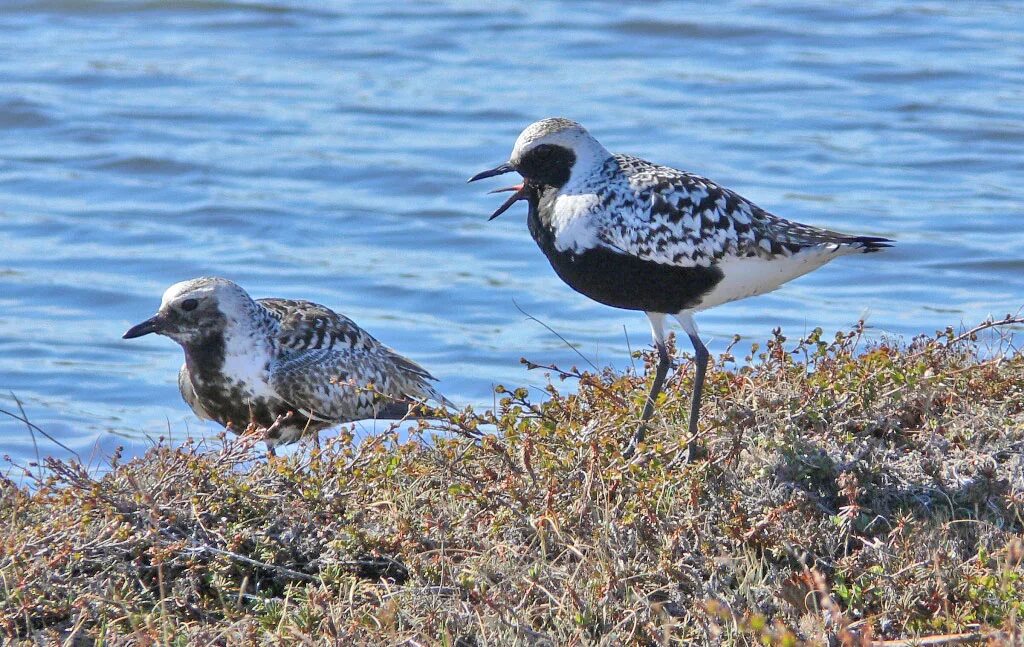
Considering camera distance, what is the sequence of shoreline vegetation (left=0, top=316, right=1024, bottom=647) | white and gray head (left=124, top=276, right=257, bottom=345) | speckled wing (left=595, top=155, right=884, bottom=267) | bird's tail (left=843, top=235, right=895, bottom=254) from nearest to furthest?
shoreline vegetation (left=0, top=316, right=1024, bottom=647)
speckled wing (left=595, top=155, right=884, bottom=267)
bird's tail (left=843, top=235, right=895, bottom=254)
white and gray head (left=124, top=276, right=257, bottom=345)

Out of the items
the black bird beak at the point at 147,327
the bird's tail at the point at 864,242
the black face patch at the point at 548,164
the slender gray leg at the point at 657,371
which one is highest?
the black face patch at the point at 548,164

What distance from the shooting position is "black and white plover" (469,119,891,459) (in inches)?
281

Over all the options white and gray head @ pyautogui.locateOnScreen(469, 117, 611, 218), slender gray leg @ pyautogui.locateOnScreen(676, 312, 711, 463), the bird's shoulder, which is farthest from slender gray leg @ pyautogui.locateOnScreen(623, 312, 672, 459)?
the bird's shoulder

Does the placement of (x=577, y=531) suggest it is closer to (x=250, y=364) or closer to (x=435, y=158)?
(x=250, y=364)

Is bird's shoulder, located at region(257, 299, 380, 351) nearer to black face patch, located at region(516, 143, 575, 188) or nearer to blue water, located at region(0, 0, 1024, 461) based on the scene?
blue water, located at region(0, 0, 1024, 461)

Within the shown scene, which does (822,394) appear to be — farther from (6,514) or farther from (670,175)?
(6,514)

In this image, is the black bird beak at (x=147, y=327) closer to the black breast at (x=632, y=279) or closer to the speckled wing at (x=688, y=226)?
the black breast at (x=632, y=279)

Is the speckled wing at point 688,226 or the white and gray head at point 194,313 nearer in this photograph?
the speckled wing at point 688,226

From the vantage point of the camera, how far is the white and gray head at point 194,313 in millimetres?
8422

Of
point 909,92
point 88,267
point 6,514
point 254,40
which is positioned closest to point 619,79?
point 909,92

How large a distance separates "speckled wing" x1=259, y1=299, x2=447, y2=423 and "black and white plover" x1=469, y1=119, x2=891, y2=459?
1575 mm

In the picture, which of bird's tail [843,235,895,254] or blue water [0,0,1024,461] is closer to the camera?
bird's tail [843,235,895,254]

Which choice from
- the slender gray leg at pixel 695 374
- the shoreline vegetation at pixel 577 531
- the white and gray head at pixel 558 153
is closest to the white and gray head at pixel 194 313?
the shoreline vegetation at pixel 577 531

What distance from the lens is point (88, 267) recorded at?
13.5 metres
